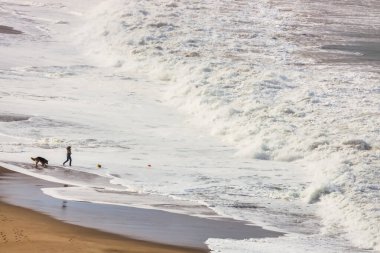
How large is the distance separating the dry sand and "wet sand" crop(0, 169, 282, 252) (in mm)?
18

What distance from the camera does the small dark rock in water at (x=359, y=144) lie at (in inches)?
934

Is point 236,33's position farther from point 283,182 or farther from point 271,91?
point 283,182

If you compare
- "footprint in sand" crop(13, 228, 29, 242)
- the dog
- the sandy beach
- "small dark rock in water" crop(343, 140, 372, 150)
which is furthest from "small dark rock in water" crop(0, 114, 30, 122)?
"footprint in sand" crop(13, 228, 29, 242)

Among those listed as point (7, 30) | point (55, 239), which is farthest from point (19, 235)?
point (7, 30)

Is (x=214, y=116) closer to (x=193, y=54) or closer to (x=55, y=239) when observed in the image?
(x=193, y=54)

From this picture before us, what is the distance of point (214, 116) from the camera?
29.1m

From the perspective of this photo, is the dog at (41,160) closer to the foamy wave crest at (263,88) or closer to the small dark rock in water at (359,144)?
the foamy wave crest at (263,88)

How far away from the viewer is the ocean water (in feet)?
63.4

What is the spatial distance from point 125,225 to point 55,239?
1.85 meters

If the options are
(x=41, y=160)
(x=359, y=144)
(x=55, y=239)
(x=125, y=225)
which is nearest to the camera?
(x=55, y=239)

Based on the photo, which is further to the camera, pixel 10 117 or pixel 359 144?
pixel 10 117

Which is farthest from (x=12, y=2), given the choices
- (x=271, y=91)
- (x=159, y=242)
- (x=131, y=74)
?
(x=159, y=242)

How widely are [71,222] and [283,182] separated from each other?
6303 millimetres

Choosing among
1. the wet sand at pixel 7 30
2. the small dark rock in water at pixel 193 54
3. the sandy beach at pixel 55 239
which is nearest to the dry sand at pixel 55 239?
the sandy beach at pixel 55 239
